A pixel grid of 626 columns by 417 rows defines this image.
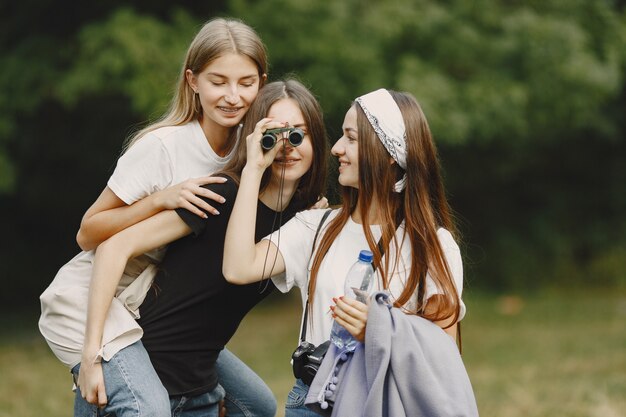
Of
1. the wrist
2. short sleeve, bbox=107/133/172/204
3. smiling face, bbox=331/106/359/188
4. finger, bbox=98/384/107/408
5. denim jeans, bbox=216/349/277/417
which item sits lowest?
finger, bbox=98/384/107/408

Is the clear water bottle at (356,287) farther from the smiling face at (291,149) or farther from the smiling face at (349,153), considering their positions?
the smiling face at (291,149)

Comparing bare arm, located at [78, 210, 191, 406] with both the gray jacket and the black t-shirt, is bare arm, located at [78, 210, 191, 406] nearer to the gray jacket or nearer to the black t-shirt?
the black t-shirt

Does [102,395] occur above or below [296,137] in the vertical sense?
below

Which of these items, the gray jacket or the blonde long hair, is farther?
the blonde long hair

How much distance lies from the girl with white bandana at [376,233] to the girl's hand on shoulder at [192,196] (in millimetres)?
105

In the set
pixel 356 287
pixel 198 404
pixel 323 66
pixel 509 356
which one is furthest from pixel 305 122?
pixel 509 356

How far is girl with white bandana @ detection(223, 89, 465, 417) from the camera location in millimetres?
2906

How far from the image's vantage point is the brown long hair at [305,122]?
10.4ft

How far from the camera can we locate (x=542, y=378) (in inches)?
311

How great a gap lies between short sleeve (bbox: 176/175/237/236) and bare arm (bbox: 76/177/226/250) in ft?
0.07

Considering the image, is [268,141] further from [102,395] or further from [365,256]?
[102,395]

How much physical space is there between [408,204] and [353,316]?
49cm

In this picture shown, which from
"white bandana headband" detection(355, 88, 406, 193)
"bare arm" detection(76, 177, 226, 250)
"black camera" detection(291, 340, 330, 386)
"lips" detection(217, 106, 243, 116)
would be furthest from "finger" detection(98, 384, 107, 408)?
"white bandana headband" detection(355, 88, 406, 193)

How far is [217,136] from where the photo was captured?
11.1 feet
